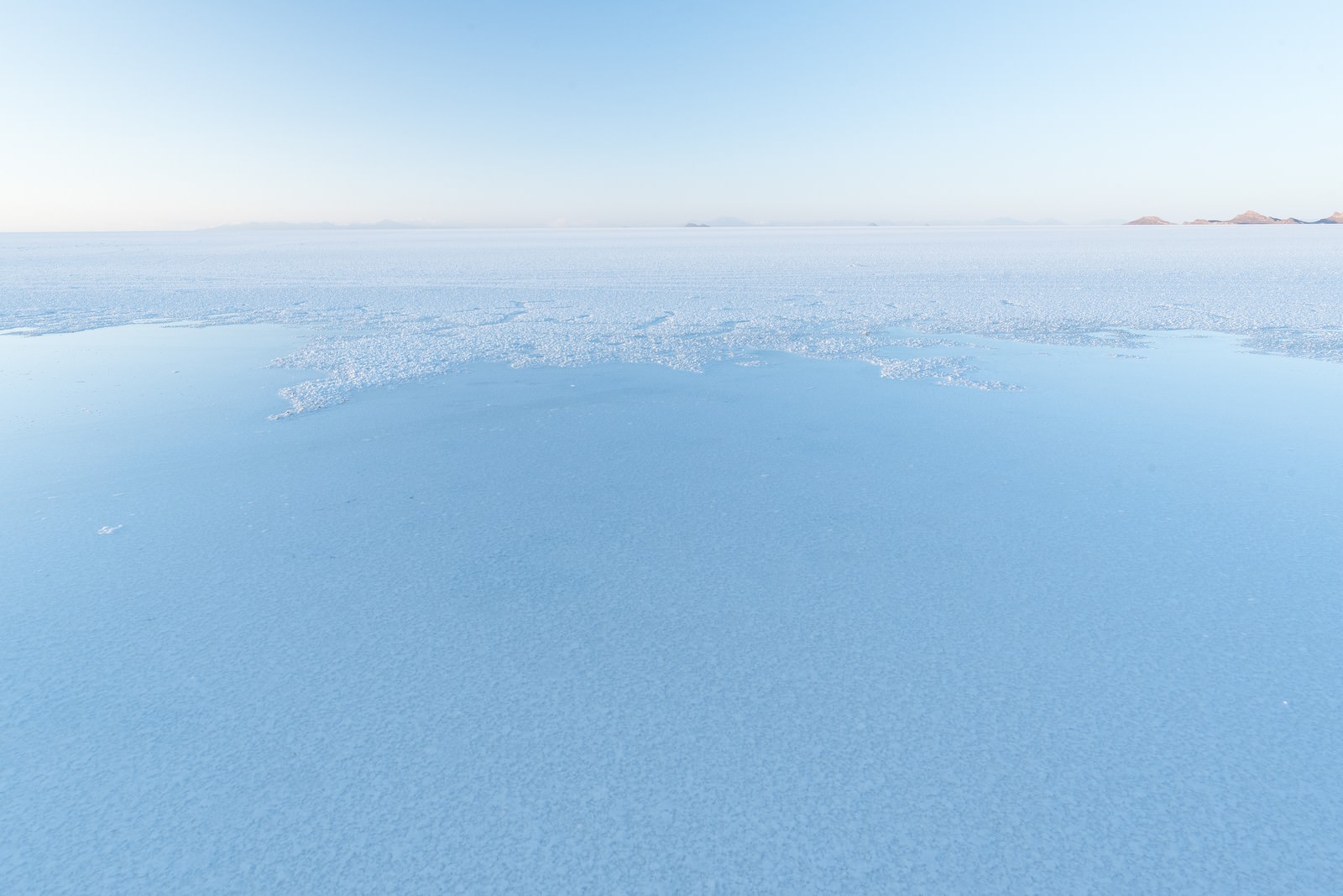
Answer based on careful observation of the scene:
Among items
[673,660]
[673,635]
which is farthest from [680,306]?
[673,660]

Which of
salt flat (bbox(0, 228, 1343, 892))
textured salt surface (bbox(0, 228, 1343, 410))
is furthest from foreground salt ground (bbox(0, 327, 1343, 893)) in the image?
textured salt surface (bbox(0, 228, 1343, 410))

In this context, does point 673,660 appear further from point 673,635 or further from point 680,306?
point 680,306

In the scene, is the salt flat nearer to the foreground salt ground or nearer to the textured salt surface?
the foreground salt ground

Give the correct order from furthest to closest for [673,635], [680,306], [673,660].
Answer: [680,306] < [673,635] < [673,660]

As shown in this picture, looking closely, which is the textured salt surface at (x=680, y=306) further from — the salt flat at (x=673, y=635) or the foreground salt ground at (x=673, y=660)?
the foreground salt ground at (x=673, y=660)

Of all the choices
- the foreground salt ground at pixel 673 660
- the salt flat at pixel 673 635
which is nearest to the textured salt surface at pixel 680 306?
the salt flat at pixel 673 635

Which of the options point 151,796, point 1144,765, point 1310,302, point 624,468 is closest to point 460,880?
point 151,796
